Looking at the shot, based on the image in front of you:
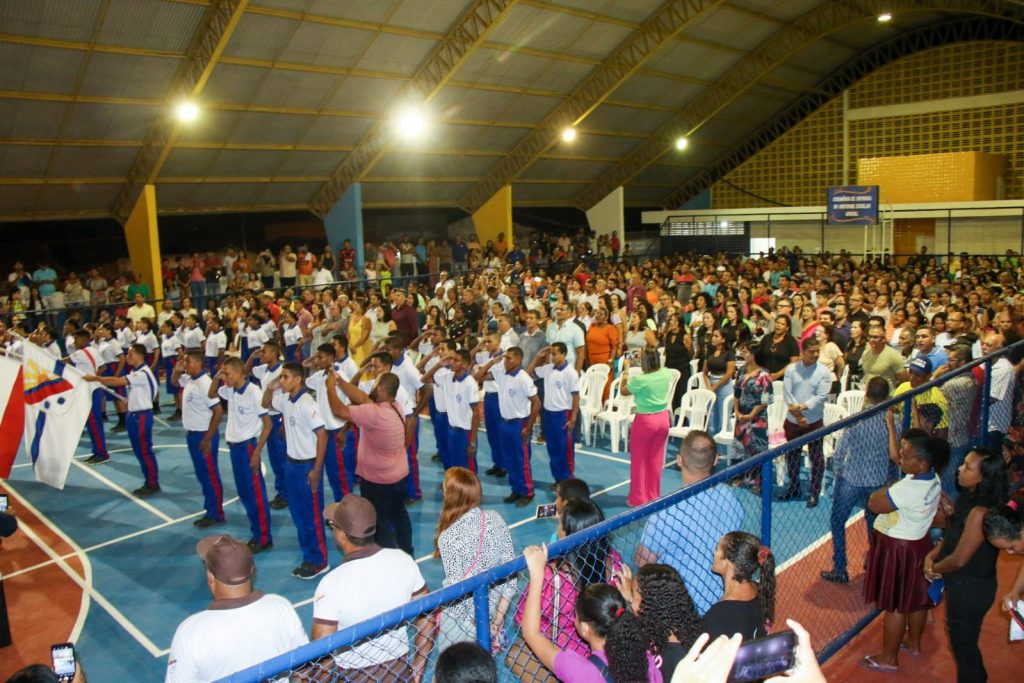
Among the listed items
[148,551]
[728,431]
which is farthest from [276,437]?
[728,431]

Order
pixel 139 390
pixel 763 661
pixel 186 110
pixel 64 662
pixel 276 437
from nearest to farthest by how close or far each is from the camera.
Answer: pixel 763 661 → pixel 64 662 → pixel 276 437 → pixel 139 390 → pixel 186 110

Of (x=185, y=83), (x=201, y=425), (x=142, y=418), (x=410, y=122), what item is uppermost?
(x=185, y=83)

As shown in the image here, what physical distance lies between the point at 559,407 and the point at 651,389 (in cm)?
137

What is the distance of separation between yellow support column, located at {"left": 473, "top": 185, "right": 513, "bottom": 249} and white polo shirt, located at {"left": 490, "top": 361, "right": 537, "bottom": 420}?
681 inches

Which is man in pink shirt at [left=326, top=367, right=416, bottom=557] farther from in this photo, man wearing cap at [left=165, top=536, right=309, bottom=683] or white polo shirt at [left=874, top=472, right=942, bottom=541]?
white polo shirt at [left=874, top=472, right=942, bottom=541]

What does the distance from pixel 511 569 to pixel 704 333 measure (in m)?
8.62

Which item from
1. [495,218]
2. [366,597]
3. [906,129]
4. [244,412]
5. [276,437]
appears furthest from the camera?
[906,129]

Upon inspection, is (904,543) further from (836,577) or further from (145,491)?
(145,491)

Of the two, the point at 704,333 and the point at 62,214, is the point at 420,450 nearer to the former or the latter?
the point at 704,333

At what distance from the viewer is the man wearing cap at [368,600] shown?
354 centimetres

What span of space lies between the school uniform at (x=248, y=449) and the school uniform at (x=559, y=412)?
2818mm

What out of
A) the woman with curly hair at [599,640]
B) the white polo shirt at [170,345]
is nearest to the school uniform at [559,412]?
the woman with curly hair at [599,640]

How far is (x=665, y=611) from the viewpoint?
9.86ft

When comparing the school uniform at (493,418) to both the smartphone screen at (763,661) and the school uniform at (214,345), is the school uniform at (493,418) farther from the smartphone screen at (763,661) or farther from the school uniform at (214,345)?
the smartphone screen at (763,661)
